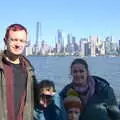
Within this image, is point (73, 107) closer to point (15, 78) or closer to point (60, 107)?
point (60, 107)

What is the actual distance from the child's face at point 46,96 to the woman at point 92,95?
289 mm

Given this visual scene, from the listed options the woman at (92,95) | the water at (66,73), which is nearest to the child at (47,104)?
the woman at (92,95)

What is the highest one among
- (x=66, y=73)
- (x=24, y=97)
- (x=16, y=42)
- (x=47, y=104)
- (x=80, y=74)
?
(x=16, y=42)

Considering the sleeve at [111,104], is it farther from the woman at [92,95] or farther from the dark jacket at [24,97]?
the dark jacket at [24,97]

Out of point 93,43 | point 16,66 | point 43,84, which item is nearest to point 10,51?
point 16,66

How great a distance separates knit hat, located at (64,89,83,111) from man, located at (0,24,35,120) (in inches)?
28.8

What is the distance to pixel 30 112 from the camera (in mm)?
4488

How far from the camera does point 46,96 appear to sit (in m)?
4.92

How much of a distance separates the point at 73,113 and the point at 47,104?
11.7 inches

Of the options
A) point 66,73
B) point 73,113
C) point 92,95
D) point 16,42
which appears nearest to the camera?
point 16,42

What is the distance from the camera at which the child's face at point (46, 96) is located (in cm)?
485

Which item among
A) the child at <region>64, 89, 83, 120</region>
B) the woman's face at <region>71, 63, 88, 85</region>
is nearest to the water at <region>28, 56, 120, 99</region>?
the woman's face at <region>71, 63, 88, 85</region>

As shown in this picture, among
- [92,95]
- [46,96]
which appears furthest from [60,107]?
[92,95]

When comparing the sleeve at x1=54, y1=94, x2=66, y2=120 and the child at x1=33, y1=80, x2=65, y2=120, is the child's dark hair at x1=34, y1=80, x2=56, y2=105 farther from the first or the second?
the sleeve at x1=54, y1=94, x2=66, y2=120
